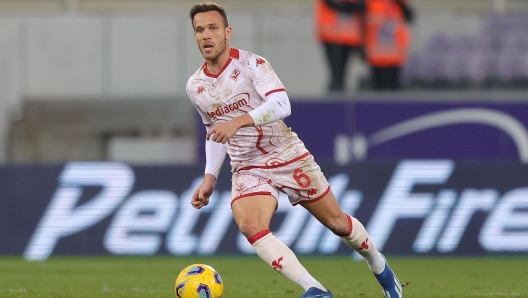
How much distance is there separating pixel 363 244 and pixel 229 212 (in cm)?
654

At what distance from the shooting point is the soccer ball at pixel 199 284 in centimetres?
660

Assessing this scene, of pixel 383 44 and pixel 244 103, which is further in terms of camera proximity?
pixel 383 44

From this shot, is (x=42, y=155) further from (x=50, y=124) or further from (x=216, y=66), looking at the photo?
(x=216, y=66)

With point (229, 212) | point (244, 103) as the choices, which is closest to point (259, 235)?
point (244, 103)

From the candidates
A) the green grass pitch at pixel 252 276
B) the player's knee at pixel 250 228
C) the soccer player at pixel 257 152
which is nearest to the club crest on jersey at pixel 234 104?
the soccer player at pixel 257 152

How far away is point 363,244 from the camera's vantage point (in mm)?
6871

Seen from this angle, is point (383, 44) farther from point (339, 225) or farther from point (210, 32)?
point (210, 32)

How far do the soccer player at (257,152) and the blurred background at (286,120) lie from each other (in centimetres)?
639

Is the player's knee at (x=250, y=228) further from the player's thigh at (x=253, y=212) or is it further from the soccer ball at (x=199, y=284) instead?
the soccer ball at (x=199, y=284)

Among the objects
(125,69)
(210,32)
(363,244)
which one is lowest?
(125,69)

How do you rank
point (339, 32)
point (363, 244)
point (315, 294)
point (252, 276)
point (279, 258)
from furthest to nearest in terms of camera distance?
point (339, 32) < point (252, 276) < point (363, 244) < point (279, 258) < point (315, 294)

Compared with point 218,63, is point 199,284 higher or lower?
lower

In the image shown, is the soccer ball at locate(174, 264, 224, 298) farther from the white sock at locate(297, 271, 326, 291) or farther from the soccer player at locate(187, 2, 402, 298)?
the white sock at locate(297, 271, 326, 291)

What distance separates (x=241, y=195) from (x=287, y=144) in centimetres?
51
